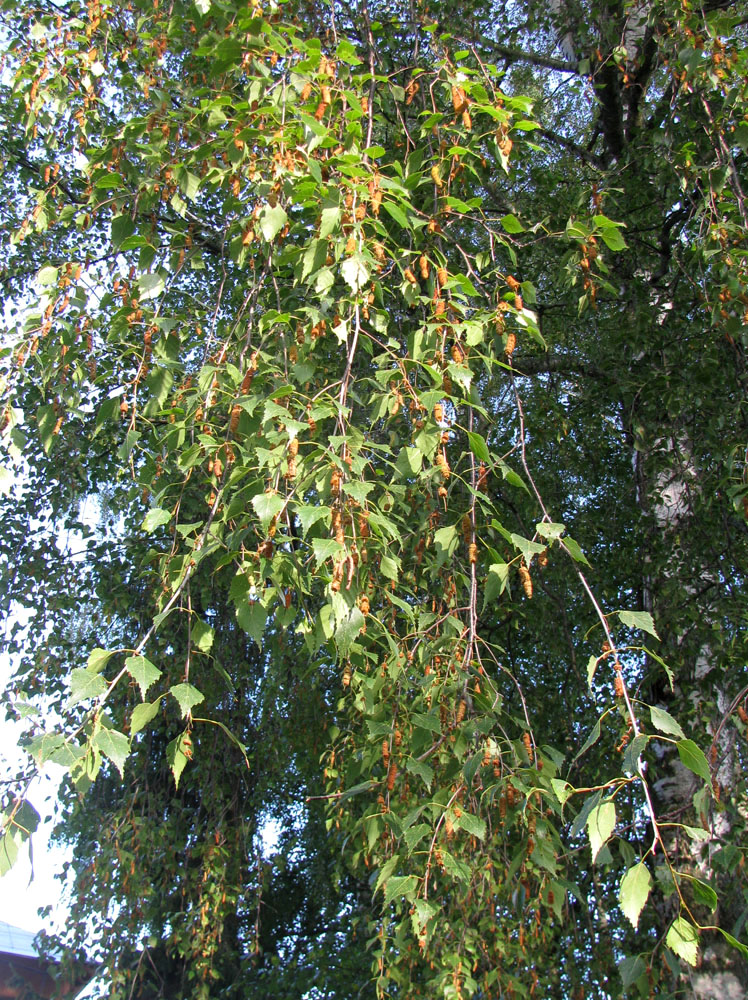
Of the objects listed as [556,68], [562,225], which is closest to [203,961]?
[562,225]

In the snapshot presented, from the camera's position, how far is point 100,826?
368 centimetres

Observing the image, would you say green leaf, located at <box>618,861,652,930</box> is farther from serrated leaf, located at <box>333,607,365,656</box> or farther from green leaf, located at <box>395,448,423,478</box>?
green leaf, located at <box>395,448,423,478</box>

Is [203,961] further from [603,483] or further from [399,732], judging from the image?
[603,483]

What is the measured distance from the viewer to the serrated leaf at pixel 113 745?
99cm

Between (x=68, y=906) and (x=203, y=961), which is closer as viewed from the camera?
(x=203, y=961)

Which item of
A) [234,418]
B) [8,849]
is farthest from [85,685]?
[234,418]

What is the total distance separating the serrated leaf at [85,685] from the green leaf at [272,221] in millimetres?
696

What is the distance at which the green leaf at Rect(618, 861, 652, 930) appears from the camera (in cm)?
90

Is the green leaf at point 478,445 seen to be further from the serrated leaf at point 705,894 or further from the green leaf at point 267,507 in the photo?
the serrated leaf at point 705,894

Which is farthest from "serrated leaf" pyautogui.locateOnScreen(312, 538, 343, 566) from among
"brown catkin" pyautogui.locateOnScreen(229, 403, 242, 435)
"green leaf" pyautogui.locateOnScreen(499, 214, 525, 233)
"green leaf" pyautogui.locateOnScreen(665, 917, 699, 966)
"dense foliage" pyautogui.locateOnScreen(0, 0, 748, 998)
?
"green leaf" pyautogui.locateOnScreen(499, 214, 525, 233)

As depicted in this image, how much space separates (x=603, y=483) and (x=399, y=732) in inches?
108

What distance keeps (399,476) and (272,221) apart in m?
0.72

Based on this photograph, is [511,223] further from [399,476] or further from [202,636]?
[202,636]

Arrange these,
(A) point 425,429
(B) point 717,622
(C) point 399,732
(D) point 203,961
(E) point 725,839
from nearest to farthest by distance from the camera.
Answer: (A) point 425,429, (C) point 399,732, (E) point 725,839, (B) point 717,622, (D) point 203,961
